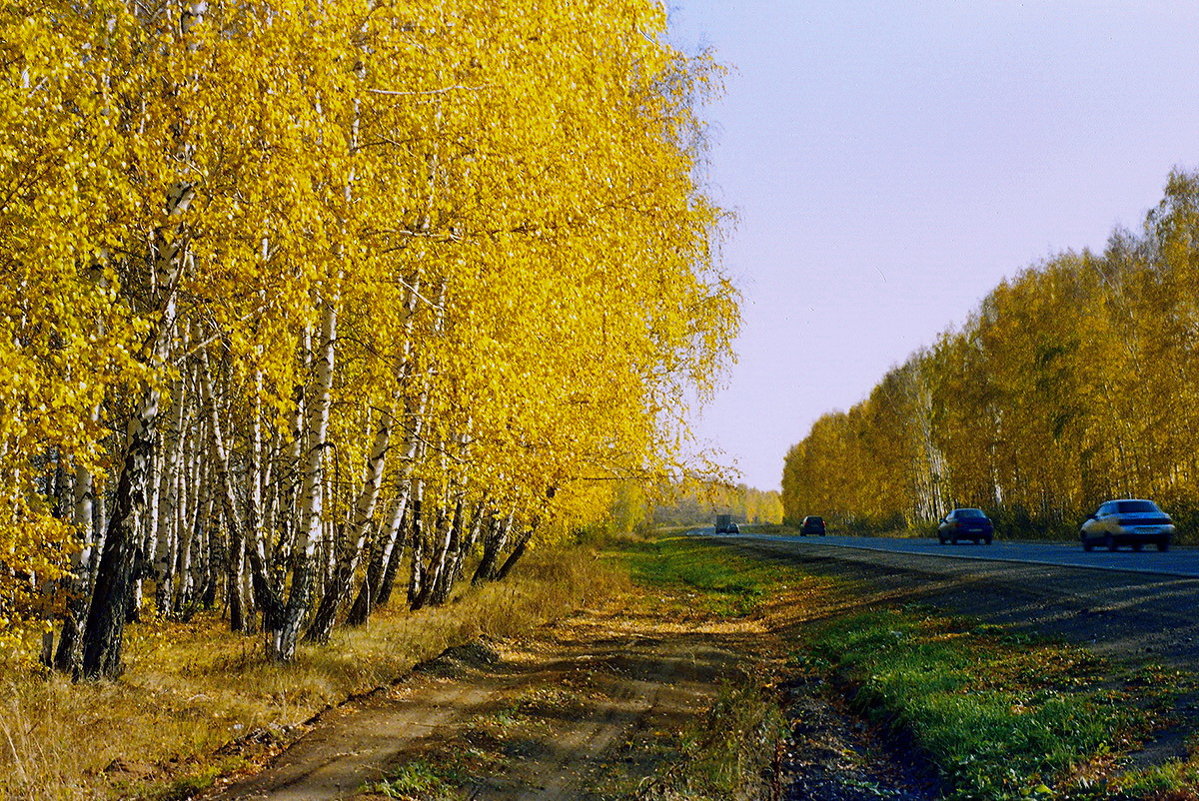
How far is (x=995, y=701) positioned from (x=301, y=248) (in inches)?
352

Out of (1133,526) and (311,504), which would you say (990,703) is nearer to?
(311,504)

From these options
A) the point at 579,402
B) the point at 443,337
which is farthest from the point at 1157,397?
the point at 443,337

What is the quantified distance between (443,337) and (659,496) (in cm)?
706

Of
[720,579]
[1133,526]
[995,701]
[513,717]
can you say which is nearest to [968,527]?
[1133,526]

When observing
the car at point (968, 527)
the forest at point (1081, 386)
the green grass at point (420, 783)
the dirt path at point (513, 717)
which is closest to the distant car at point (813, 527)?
the forest at point (1081, 386)

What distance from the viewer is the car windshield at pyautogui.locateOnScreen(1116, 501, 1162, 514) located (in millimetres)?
26406

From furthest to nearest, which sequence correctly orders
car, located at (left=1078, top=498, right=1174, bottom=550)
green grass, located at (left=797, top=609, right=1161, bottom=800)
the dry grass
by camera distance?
car, located at (left=1078, top=498, right=1174, bottom=550) < green grass, located at (left=797, top=609, right=1161, bottom=800) < the dry grass

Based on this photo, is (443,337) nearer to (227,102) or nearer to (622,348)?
(227,102)

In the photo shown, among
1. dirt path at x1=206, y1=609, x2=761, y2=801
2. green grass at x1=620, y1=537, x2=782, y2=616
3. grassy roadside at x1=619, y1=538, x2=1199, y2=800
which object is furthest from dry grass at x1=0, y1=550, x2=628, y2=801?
green grass at x1=620, y1=537, x2=782, y2=616

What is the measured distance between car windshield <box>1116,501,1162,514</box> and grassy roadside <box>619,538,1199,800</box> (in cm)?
1381

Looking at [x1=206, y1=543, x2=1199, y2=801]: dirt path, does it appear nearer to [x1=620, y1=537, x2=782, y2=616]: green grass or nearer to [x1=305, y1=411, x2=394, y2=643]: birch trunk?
[x1=305, y1=411, x2=394, y2=643]: birch trunk

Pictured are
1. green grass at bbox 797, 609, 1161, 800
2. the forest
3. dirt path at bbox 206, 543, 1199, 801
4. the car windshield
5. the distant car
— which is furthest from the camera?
the distant car

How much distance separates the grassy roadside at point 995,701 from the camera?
23.7 ft

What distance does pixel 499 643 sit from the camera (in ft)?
47.0
